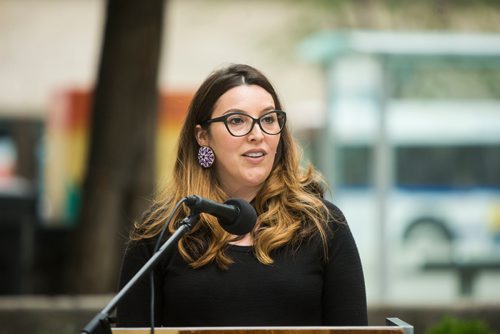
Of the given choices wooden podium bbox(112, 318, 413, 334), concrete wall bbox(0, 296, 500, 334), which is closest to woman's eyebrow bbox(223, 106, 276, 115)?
wooden podium bbox(112, 318, 413, 334)

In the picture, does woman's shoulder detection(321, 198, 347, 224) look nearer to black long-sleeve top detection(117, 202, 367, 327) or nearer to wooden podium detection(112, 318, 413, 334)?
black long-sleeve top detection(117, 202, 367, 327)

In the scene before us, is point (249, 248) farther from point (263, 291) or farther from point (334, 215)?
point (334, 215)

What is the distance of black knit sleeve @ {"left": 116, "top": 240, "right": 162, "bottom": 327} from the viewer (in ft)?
11.2

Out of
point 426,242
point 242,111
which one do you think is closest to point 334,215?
point 242,111

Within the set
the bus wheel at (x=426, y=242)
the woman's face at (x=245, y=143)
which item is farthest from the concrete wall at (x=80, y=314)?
the woman's face at (x=245, y=143)

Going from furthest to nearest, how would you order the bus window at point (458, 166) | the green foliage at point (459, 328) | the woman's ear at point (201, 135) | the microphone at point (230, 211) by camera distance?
the bus window at point (458, 166)
the green foliage at point (459, 328)
the woman's ear at point (201, 135)
the microphone at point (230, 211)

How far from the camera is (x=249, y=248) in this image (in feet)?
11.1

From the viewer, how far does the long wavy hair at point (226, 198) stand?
133 inches

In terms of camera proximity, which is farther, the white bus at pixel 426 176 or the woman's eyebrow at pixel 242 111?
the white bus at pixel 426 176

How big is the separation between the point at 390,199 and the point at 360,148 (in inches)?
27.0

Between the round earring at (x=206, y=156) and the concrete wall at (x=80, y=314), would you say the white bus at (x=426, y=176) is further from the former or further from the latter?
the round earring at (x=206, y=156)

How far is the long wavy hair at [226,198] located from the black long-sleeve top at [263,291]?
0.12ft

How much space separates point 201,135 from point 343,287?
704mm

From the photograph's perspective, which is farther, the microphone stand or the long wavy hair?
the long wavy hair
